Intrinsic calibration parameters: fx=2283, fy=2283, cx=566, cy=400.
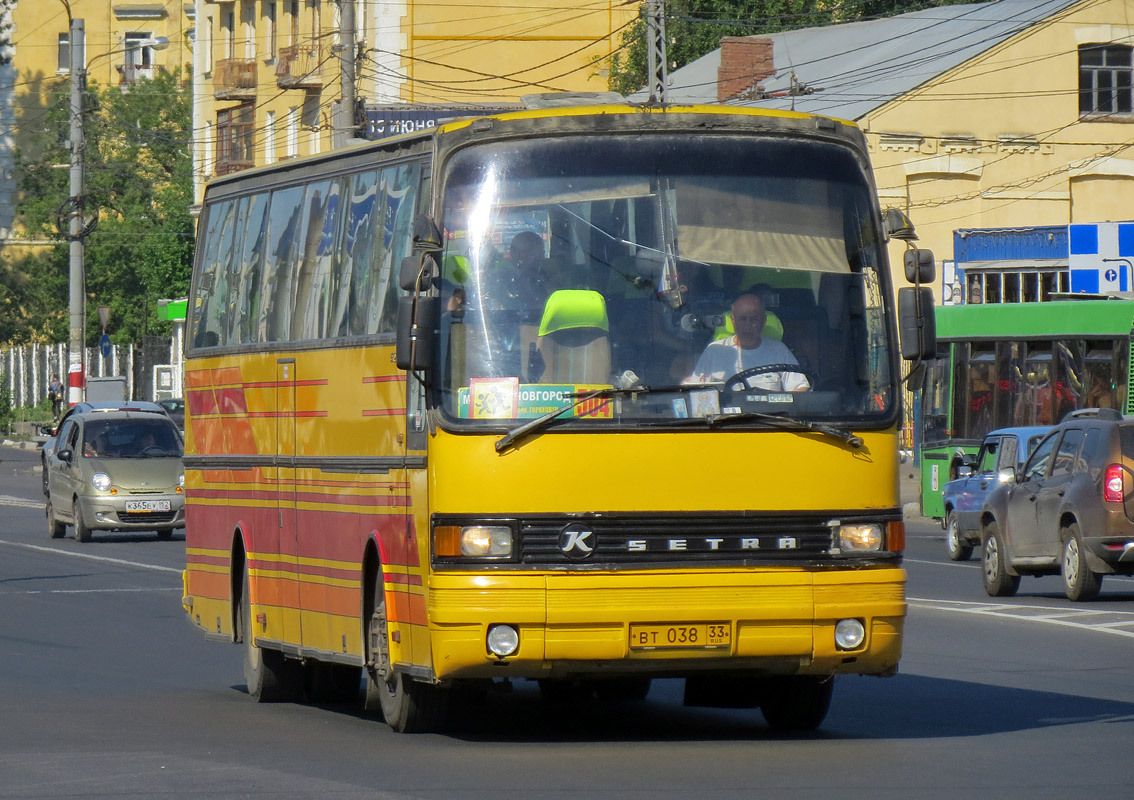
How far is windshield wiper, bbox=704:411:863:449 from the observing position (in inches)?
399

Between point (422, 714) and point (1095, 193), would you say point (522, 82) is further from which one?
point (422, 714)

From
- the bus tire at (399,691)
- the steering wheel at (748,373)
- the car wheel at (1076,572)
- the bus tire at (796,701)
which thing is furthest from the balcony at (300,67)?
the steering wheel at (748,373)

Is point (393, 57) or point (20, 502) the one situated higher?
point (393, 57)

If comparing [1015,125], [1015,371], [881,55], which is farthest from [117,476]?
[881,55]

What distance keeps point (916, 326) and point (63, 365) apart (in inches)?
2798

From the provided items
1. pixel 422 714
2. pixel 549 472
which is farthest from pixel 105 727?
pixel 549 472

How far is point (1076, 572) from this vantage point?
2050cm

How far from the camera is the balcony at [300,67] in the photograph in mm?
61750

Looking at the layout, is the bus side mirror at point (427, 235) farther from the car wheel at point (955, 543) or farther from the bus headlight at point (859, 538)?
the car wheel at point (955, 543)

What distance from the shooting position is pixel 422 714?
436 inches

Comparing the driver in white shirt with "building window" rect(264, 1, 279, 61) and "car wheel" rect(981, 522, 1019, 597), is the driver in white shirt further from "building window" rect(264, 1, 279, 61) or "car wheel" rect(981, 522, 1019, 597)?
"building window" rect(264, 1, 279, 61)

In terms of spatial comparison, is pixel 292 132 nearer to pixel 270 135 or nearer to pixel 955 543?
pixel 270 135

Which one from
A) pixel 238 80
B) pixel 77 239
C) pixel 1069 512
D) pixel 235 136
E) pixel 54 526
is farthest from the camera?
pixel 235 136

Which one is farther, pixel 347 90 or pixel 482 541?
pixel 347 90
